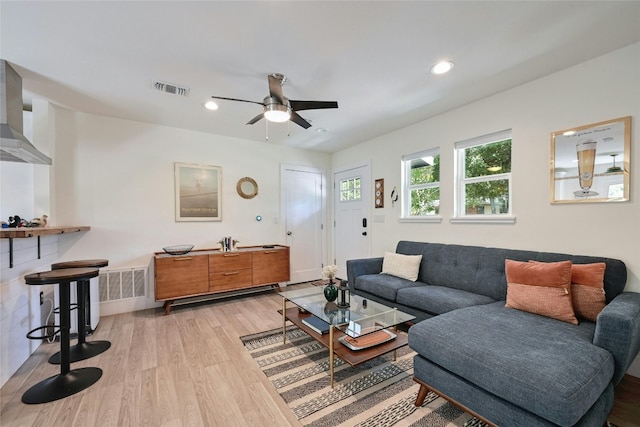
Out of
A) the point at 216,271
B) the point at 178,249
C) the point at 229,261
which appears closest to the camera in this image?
the point at 178,249

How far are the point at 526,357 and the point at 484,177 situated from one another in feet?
7.05

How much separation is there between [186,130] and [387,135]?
3033mm

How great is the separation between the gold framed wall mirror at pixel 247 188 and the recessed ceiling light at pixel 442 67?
3.09 metres

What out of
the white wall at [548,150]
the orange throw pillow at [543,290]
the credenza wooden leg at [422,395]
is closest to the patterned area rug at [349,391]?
the credenza wooden leg at [422,395]

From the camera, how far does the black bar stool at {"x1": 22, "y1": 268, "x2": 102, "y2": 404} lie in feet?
5.90

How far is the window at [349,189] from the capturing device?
4.71m

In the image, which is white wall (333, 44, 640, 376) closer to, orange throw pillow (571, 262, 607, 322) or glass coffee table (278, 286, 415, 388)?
orange throw pillow (571, 262, 607, 322)

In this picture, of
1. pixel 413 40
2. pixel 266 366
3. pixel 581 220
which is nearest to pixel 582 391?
pixel 581 220

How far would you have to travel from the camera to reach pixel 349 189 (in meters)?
4.90

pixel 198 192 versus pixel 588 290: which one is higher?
pixel 198 192

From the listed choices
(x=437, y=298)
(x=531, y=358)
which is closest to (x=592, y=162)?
(x=437, y=298)

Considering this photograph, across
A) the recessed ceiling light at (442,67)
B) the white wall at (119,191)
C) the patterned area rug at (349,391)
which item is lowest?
the patterned area rug at (349,391)

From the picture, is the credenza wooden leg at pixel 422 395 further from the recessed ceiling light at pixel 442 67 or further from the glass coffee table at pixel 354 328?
the recessed ceiling light at pixel 442 67

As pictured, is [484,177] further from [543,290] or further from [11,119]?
[11,119]
